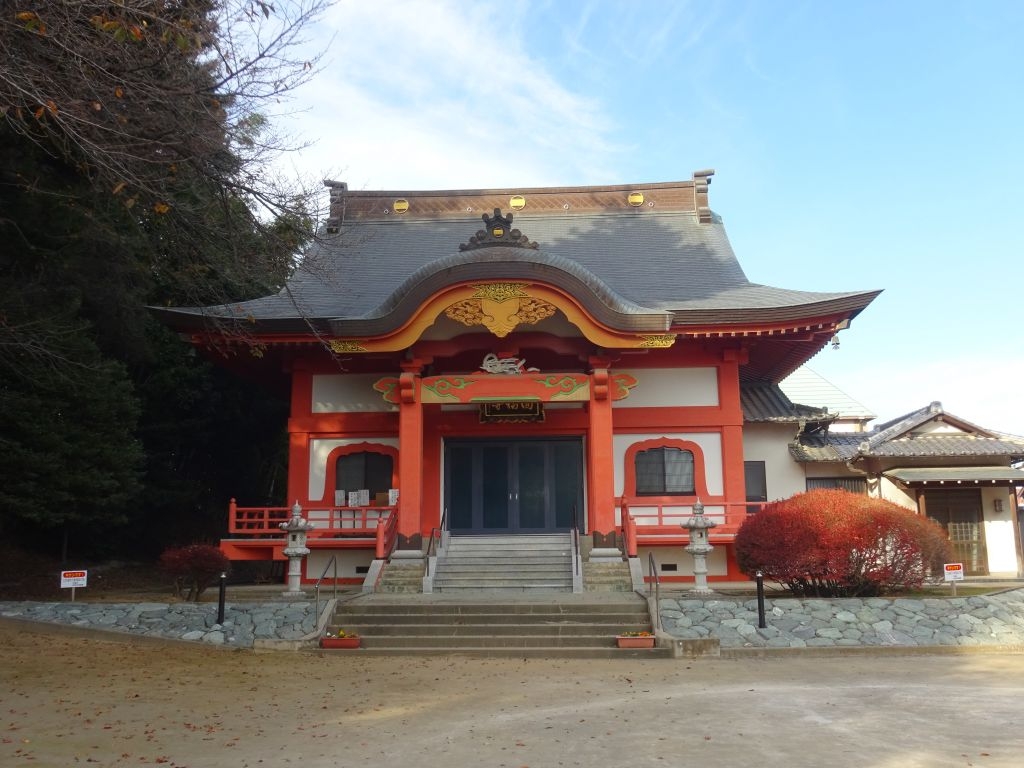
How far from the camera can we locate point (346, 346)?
15070mm

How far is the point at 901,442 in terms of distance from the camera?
18250 millimetres

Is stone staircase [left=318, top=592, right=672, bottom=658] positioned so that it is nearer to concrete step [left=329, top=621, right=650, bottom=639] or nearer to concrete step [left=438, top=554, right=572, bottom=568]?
concrete step [left=329, top=621, right=650, bottom=639]

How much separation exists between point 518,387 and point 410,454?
231 centimetres

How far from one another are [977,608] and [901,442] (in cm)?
748

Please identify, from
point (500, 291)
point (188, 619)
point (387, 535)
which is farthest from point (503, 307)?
point (188, 619)

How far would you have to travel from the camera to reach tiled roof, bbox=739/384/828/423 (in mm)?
17734

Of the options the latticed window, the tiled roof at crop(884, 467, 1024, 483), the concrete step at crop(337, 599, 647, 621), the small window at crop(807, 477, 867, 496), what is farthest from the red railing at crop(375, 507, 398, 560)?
the tiled roof at crop(884, 467, 1024, 483)

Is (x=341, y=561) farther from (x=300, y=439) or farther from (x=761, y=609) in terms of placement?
(x=761, y=609)

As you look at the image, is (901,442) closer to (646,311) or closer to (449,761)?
(646,311)

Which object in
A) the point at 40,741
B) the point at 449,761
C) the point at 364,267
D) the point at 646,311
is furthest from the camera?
the point at 364,267

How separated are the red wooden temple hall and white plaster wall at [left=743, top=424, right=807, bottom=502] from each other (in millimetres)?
453

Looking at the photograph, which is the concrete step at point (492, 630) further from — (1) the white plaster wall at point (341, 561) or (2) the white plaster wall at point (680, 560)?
(2) the white plaster wall at point (680, 560)

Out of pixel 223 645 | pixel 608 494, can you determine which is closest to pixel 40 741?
pixel 223 645

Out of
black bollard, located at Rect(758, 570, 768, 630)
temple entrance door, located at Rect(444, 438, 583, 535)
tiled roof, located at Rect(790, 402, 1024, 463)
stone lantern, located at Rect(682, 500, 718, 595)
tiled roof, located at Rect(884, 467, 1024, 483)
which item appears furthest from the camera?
tiled roof, located at Rect(790, 402, 1024, 463)
